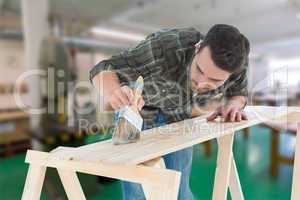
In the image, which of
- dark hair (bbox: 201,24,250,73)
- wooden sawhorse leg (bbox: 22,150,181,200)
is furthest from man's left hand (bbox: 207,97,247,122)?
wooden sawhorse leg (bbox: 22,150,181,200)

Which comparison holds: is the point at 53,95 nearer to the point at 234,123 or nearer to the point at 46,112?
the point at 46,112

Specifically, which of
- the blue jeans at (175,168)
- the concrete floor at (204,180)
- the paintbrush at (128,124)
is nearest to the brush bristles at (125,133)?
the paintbrush at (128,124)

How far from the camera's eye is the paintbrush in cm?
71

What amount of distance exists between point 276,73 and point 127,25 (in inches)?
183

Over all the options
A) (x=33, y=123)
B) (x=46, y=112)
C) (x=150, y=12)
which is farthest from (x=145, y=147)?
(x=150, y=12)

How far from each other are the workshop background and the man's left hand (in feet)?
0.87

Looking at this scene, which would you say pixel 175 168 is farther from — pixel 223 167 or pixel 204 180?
pixel 204 180

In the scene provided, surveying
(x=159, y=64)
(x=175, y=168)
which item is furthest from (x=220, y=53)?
(x=175, y=168)

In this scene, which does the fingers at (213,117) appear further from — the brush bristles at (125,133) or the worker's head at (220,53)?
the brush bristles at (125,133)

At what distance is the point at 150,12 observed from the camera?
4.68 meters

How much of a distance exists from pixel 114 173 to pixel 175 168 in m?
0.53

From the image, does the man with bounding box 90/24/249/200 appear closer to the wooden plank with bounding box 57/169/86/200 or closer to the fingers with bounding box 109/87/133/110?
the fingers with bounding box 109/87/133/110

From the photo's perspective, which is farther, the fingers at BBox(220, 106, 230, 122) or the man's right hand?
the fingers at BBox(220, 106, 230, 122)

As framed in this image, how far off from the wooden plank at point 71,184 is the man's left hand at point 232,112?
0.55 metres
